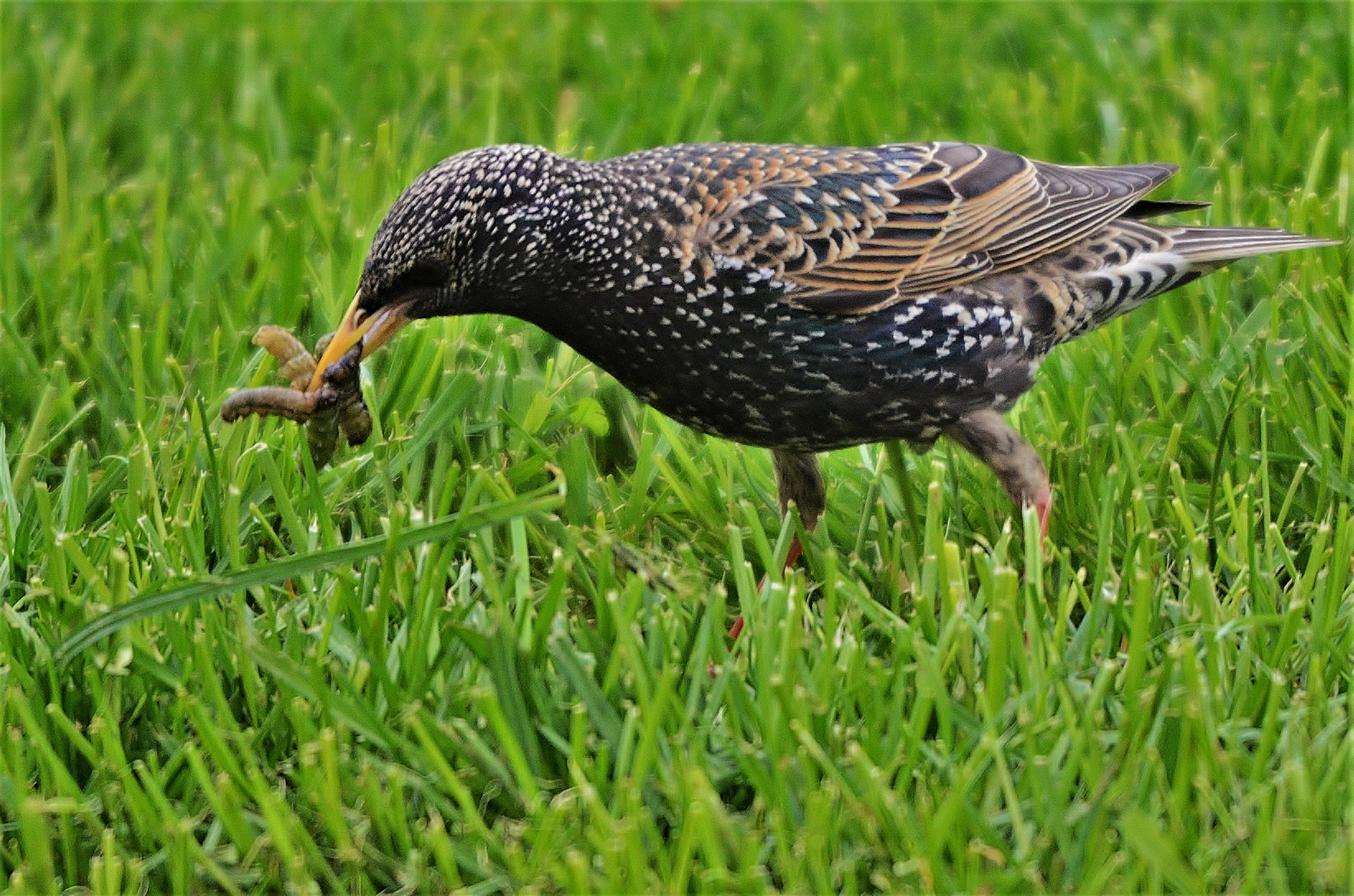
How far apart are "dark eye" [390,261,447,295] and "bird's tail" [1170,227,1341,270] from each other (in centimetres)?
187

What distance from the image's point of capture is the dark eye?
3606 mm

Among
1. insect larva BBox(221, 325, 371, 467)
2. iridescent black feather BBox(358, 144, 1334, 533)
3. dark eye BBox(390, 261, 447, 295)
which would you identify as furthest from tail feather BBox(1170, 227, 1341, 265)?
insect larva BBox(221, 325, 371, 467)

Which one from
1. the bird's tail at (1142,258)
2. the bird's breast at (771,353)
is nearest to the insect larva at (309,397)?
the bird's breast at (771,353)

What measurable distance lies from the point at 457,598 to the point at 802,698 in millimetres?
856

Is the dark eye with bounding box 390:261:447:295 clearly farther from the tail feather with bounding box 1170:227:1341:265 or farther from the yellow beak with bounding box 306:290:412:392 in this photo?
the tail feather with bounding box 1170:227:1341:265

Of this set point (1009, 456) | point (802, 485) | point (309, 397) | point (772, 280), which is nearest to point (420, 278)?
point (309, 397)

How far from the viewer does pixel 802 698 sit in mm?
3143

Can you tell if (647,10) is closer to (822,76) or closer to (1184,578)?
(822,76)

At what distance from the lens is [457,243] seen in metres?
3.62

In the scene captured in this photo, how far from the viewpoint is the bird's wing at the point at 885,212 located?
3.81m

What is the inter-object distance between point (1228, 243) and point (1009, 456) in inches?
35.5

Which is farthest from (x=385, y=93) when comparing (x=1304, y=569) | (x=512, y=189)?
(x=1304, y=569)

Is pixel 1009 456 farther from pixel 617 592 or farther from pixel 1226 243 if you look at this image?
pixel 617 592

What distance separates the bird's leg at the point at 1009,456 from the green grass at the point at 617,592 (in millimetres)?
152
